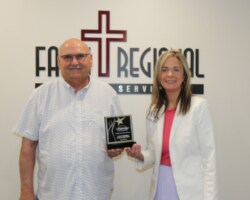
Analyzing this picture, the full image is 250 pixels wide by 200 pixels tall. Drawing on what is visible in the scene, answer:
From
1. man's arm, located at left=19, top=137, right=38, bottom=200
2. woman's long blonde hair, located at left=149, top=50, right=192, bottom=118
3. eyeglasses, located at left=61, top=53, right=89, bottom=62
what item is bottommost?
man's arm, located at left=19, top=137, right=38, bottom=200

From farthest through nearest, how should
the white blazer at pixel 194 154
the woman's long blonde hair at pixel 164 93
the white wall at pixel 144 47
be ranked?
the white wall at pixel 144 47 → the woman's long blonde hair at pixel 164 93 → the white blazer at pixel 194 154

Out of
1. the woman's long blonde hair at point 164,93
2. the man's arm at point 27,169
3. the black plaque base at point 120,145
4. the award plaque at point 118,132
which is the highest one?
the woman's long blonde hair at point 164,93

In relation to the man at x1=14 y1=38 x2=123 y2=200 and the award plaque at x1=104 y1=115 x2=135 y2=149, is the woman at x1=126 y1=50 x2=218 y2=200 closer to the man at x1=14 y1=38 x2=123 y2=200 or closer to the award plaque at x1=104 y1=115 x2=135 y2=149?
the award plaque at x1=104 y1=115 x2=135 y2=149

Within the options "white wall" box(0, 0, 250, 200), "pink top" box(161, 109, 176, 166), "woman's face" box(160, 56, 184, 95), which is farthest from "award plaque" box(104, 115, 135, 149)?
"white wall" box(0, 0, 250, 200)

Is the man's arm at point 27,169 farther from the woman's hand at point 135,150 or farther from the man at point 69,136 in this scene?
the woman's hand at point 135,150

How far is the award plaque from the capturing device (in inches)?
80.9

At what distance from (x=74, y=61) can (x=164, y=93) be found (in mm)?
678

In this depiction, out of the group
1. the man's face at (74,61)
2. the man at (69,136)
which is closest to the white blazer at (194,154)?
the man at (69,136)

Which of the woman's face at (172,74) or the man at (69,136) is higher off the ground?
the woman's face at (172,74)

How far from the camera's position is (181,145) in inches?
80.7

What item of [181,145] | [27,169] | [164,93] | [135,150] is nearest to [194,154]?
[181,145]

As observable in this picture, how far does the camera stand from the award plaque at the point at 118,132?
2055 millimetres

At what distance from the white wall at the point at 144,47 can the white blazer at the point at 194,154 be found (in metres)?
0.88

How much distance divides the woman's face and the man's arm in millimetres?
982
